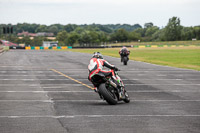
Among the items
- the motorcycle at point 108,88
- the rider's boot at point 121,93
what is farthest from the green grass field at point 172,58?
the motorcycle at point 108,88

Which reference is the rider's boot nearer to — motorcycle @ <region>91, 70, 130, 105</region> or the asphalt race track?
motorcycle @ <region>91, 70, 130, 105</region>

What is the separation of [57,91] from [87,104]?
13.7 feet

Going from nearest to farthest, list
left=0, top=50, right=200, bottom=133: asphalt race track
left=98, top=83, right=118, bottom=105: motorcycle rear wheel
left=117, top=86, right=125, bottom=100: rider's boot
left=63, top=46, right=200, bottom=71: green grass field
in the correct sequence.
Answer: left=0, top=50, right=200, bottom=133: asphalt race track → left=98, top=83, right=118, bottom=105: motorcycle rear wheel → left=117, top=86, right=125, bottom=100: rider's boot → left=63, top=46, right=200, bottom=71: green grass field

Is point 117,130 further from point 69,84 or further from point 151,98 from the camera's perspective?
point 69,84

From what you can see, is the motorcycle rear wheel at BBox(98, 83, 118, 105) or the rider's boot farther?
the rider's boot

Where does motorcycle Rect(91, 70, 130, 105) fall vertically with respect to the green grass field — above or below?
above

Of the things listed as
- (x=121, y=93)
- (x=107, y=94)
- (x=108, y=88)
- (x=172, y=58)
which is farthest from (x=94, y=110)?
(x=172, y=58)

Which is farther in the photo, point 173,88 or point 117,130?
point 173,88

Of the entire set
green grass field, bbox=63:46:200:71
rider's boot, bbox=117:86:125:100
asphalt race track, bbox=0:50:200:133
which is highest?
rider's boot, bbox=117:86:125:100

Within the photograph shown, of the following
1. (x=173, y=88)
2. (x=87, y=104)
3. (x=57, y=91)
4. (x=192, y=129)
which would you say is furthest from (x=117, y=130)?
(x=173, y=88)

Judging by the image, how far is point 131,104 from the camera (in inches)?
538

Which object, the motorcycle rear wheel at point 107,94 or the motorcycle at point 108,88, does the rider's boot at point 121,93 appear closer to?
the motorcycle at point 108,88

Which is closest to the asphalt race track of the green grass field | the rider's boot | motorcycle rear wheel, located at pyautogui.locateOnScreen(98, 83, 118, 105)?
motorcycle rear wheel, located at pyautogui.locateOnScreen(98, 83, 118, 105)

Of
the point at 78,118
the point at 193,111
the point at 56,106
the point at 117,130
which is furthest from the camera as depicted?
the point at 56,106
